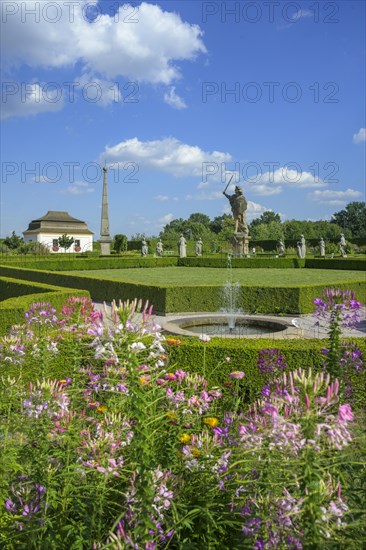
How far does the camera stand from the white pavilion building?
73250 millimetres

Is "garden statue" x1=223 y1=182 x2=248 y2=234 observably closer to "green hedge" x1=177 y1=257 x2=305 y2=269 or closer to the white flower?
"green hedge" x1=177 y1=257 x2=305 y2=269

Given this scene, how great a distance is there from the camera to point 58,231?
7425 centimetres

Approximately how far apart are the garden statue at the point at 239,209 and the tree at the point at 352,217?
220ft

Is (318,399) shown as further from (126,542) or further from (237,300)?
(237,300)

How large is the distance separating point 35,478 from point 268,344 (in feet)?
14.4

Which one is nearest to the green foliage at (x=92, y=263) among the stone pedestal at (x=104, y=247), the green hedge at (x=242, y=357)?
the stone pedestal at (x=104, y=247)

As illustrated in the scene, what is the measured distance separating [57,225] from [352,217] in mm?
60071

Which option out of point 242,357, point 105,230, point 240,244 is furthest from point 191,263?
point 242,357

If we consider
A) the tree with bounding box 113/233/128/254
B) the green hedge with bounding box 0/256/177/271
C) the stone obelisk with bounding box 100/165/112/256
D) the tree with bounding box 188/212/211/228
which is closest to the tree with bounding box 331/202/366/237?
the tree with bounding box 188/212/211/228

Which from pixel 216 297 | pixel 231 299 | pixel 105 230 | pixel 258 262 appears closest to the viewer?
pixel 231 299

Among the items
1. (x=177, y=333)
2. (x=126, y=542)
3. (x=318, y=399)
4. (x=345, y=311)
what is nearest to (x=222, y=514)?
(x=126, y=542)

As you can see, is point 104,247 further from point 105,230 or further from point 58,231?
point 58,231

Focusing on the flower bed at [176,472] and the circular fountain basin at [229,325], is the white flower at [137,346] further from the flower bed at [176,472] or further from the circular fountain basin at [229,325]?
the circular fountain basin at [229,325]

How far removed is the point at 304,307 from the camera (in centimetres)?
1421
